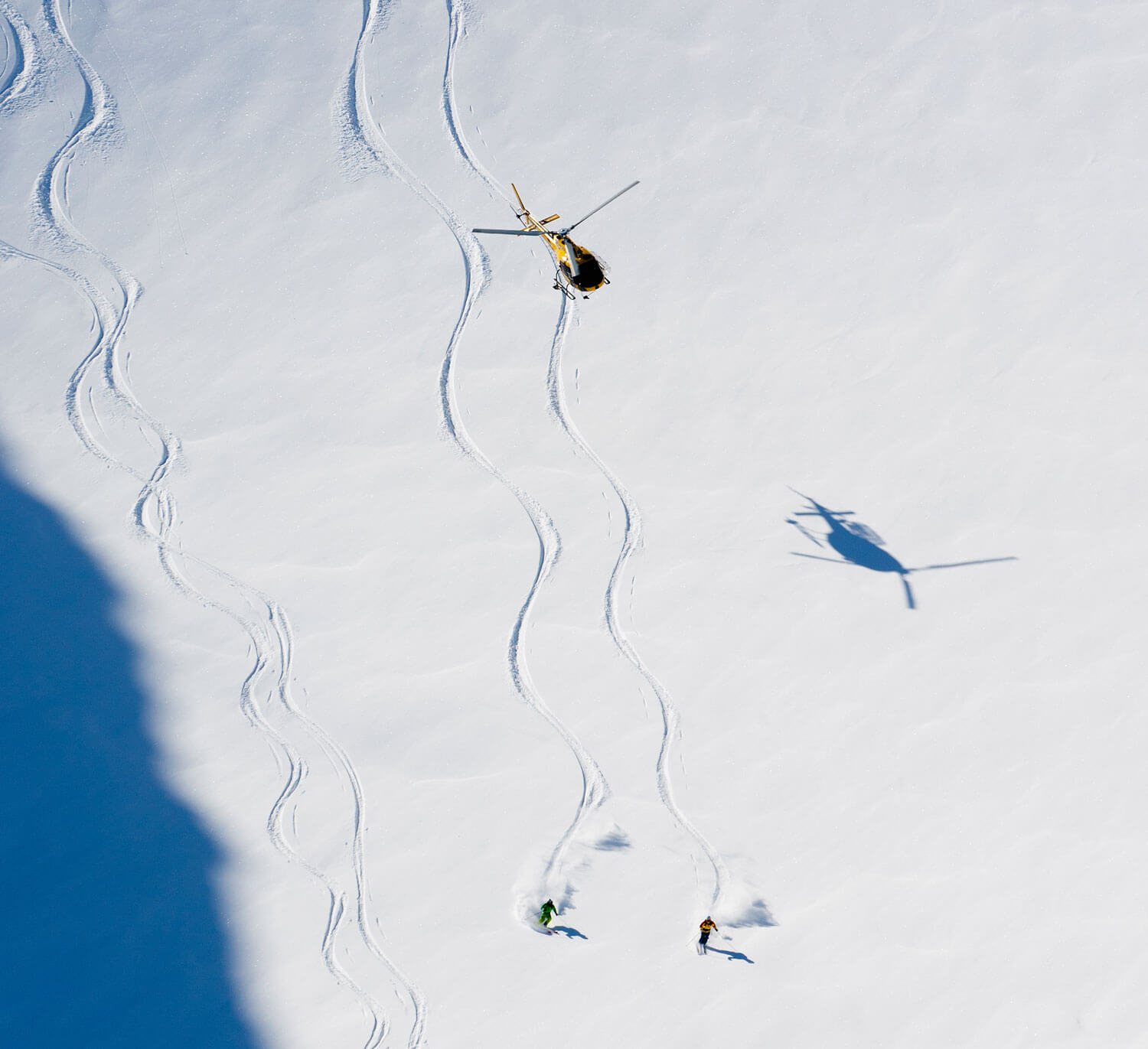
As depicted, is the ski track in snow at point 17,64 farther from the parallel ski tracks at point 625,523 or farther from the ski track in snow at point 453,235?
the parallel ski tracks at point 625,523

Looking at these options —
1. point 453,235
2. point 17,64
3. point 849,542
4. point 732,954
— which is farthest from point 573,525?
point 17,64

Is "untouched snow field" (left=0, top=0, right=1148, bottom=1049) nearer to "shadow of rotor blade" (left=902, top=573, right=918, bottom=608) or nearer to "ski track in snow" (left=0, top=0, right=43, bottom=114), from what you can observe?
"ski track in snow" (left=0, top=0, right=43, bottom=114)

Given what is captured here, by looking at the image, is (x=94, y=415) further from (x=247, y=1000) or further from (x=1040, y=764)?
(x=1040, y=764)

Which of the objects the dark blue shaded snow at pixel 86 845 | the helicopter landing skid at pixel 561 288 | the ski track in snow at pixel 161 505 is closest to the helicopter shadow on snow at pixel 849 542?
the helicopter landing skid at pixel 561 288

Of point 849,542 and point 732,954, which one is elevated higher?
point 849,542

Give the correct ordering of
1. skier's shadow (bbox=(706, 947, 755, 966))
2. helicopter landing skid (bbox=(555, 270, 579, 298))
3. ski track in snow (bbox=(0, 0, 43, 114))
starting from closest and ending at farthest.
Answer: skier's shadow (bbox=(706, 947, 755, 966)) → helicopter landing skid (bbox=(555, 270, 579, 298)) → ski track in snow (bbox=(0, 0, 43, 114))

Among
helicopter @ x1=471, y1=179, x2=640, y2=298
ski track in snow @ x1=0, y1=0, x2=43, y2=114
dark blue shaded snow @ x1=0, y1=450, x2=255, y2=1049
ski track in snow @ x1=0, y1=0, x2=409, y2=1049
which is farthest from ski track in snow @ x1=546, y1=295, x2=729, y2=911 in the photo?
ski track in snow @ x1=0, y1=0, x2=43, y2=114

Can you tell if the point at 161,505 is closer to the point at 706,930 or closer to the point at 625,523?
the point at 625,523
